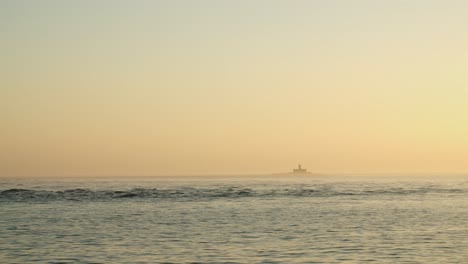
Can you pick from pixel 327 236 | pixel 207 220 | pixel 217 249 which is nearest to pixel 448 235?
pixel 327 236

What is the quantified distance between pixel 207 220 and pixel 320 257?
20105 millimetres

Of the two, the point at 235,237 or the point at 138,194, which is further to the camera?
the point at 138,194

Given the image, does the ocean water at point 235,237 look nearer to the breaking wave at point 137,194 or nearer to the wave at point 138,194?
the breaking wave at point 137,194

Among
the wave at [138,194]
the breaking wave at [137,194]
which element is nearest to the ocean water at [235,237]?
the breaking wave at [137,194]

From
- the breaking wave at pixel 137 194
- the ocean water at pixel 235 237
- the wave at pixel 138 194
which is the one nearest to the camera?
the ocean water at pixel 235 237

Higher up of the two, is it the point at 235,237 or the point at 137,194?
Result: the point at 137,194

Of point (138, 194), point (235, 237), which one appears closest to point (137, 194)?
point (138, 194)

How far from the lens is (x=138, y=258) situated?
1069 inches

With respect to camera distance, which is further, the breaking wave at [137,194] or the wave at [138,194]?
the wave at [138,194]

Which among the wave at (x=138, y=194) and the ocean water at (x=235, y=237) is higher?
the wave at (x=138, y=194)

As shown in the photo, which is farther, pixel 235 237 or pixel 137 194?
pixel 137 194

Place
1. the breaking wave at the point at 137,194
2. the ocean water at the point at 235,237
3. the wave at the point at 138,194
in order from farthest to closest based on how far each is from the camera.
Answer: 1. the wave at the point at 138,194
2. the breaking wave at the point at 137,194
3. the ocean water at the point at 235,237

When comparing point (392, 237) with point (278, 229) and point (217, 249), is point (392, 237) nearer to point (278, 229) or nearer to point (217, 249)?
point (278, 229)

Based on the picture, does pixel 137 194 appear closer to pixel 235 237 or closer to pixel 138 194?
pixel 138 194
